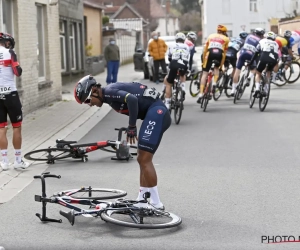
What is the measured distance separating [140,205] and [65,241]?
2.92ft

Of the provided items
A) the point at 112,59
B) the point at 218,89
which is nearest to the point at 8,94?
the point at 218,89

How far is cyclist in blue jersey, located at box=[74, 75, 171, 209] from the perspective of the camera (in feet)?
23.7

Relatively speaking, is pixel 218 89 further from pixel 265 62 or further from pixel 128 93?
pixel 128 93

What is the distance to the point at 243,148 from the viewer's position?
11.7 meters

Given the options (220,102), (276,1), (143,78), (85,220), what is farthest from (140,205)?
(276,1)

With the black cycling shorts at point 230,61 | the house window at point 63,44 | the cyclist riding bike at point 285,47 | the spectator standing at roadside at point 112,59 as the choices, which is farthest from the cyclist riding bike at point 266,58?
the house window at point 63,44

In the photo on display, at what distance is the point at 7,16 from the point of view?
1634cm

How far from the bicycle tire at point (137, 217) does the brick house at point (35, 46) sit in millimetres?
9572

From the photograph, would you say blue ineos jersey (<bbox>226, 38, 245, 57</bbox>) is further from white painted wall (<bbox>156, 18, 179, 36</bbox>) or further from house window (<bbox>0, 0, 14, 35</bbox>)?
white painted wall (<bbox>156, 18, 179, 36</bbox>)

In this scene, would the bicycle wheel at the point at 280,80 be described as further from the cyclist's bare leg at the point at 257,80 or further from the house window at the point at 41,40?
the house window at the point at 41,40

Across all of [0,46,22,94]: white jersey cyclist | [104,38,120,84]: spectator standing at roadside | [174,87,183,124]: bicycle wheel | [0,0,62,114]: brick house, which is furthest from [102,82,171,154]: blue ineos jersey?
[104,38,120,84]: spectator standing at roadside

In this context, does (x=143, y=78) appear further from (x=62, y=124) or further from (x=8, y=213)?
(x=8, y=213)

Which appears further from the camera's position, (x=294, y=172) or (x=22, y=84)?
(x=22, y=84)

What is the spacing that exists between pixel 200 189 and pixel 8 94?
3.21 m
